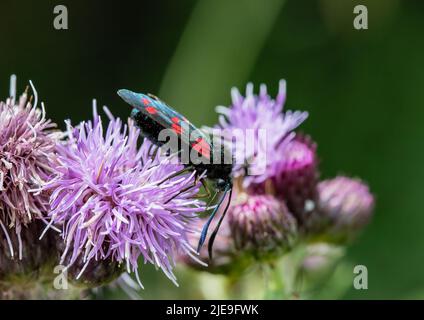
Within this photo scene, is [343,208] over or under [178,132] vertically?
under

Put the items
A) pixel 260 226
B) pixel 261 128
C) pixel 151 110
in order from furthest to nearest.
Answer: pixel 261 128, pixel 260 226, pixel 151 110

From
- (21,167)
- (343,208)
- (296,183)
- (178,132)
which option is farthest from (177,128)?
(343,208)

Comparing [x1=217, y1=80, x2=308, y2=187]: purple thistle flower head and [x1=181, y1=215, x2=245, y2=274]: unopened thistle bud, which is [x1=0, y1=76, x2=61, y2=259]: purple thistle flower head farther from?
[x1=217, y1=80, x2=308, y2=187]: purple thistle flower head

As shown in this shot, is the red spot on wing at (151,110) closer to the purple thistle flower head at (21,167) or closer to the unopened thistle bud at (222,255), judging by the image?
the purple thistle flower head at (21,167)

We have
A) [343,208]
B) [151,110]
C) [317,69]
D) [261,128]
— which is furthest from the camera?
[317,69]

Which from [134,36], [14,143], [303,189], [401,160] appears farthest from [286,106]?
[14,143]

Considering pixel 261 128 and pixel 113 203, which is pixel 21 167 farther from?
pixel 261 128
